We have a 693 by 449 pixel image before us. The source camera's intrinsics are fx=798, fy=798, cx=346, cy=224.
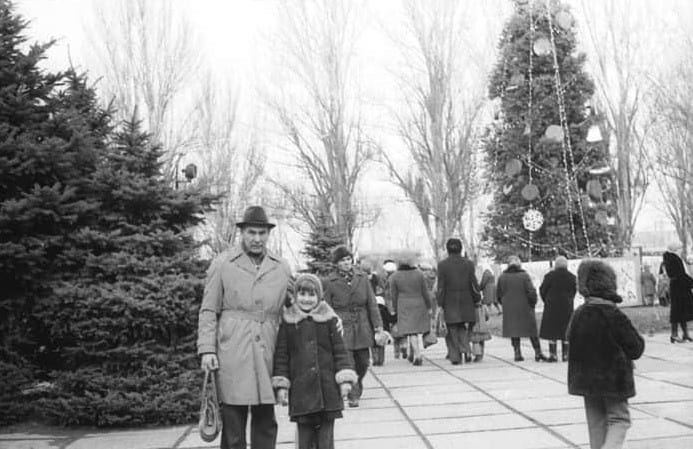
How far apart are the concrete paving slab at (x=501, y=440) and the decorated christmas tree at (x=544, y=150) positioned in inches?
815

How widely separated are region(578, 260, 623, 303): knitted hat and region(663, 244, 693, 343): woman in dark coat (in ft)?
31.5

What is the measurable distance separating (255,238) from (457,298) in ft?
25.6

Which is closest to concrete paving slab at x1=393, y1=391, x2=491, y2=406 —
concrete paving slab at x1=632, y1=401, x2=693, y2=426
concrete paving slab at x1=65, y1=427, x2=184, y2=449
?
concrete paving slab at x1=632, y1=401, x2=693, y2=426

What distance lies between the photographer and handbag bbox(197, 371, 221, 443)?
17.7 feet

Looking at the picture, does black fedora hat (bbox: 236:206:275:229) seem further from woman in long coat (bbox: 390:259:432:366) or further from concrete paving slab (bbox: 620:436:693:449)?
woman in long coat (bbox: 390:259:432:366)

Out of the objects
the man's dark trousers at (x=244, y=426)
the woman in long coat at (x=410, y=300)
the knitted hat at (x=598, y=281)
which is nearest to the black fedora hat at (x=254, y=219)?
the man's dark trousers at (x=244, y=426)

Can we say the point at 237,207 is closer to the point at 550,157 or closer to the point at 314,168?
the point at 314,168

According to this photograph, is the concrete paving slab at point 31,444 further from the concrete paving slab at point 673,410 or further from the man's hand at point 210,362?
the concrete paving slab at point 673,410

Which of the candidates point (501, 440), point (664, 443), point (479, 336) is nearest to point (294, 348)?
point (501, 440)

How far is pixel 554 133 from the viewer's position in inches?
1089

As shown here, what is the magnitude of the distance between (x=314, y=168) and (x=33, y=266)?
69.1ft

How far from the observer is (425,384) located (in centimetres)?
1094

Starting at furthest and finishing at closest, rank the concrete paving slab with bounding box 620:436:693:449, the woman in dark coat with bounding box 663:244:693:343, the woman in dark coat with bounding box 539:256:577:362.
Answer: the woman in dark coat with bounding box 663:244:693:343 → the woman in dark coat with bounding box 539:256:577:362 → the concrete paving slab with bounding box 620:436:693:449

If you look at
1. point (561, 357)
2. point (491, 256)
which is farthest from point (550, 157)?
point (561, 357)
